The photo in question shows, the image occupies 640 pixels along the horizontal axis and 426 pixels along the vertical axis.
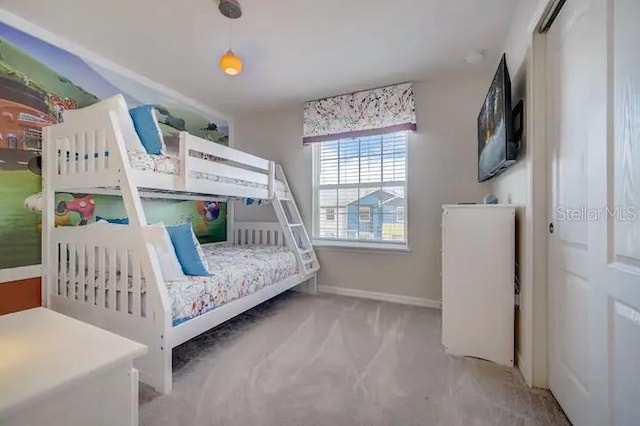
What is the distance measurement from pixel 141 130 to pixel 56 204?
1046mm

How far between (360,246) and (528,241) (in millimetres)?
1871

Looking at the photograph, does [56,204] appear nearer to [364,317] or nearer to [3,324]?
[3,324]

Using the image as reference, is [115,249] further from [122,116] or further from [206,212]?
[206,212]

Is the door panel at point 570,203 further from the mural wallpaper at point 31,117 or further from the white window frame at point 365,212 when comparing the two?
the mural wallpaper at point 31,117

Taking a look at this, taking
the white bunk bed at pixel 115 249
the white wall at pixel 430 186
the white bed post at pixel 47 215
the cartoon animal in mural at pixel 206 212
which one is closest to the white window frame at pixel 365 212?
the white wall at pixel 430 186

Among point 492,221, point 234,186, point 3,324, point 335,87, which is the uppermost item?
point 335,87

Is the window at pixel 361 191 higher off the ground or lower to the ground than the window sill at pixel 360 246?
higher

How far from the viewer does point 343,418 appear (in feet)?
4.69

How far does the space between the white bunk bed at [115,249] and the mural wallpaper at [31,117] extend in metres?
0.17

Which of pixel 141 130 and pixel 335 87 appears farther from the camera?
pixel 335 87

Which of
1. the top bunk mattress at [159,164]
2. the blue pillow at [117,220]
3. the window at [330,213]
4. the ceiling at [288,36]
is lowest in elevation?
the blue pillow at [117,220]

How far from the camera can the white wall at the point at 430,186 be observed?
3012mm

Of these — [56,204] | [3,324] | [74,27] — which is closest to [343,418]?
[3,324]

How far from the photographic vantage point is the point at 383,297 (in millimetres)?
3346
